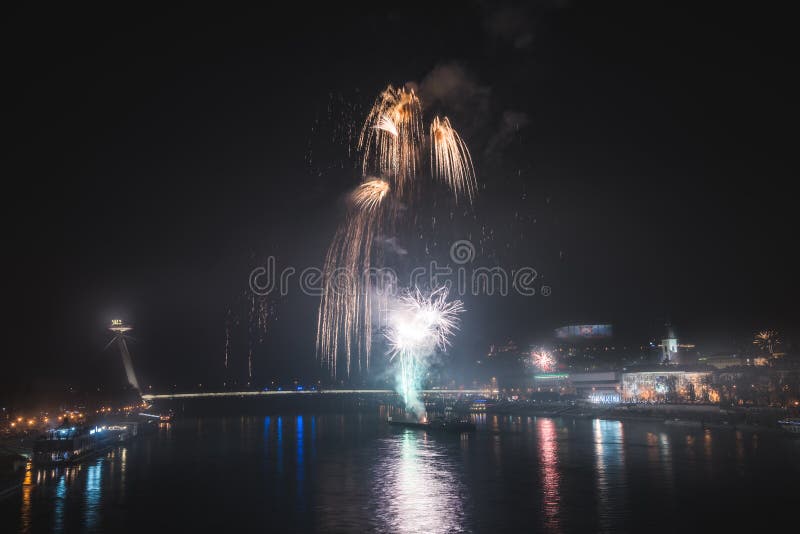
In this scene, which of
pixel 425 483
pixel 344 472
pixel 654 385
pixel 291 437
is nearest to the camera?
pixel 425 483

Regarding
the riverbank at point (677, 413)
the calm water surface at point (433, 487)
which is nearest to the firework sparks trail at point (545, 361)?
the riverbank at point (677, 413)

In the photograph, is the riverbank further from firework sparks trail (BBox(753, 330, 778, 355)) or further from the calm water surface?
firework sparks trail (BBox(753, 330, 778, 355))

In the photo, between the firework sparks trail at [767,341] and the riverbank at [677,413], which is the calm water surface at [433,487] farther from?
the firework sparks trail at [767,341]

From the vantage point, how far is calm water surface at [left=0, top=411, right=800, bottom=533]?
25.1 m

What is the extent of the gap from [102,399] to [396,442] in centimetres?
6128

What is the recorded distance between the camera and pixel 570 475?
34.7 meters

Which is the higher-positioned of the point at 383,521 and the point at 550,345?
the point at 550,345

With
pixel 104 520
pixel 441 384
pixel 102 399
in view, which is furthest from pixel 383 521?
pixel 441 384

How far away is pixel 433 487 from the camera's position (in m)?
31.9

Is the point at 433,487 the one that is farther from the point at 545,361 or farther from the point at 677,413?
the point at 545,361

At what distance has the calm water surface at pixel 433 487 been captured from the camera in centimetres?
2512

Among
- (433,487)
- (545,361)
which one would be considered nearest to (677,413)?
(545,361)

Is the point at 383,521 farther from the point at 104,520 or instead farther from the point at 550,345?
the point at 550,345

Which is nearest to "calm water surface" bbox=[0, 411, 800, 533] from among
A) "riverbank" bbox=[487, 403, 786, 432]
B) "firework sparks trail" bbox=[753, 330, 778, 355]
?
"riverbank" bbox=[487, 403, 786, 432]
